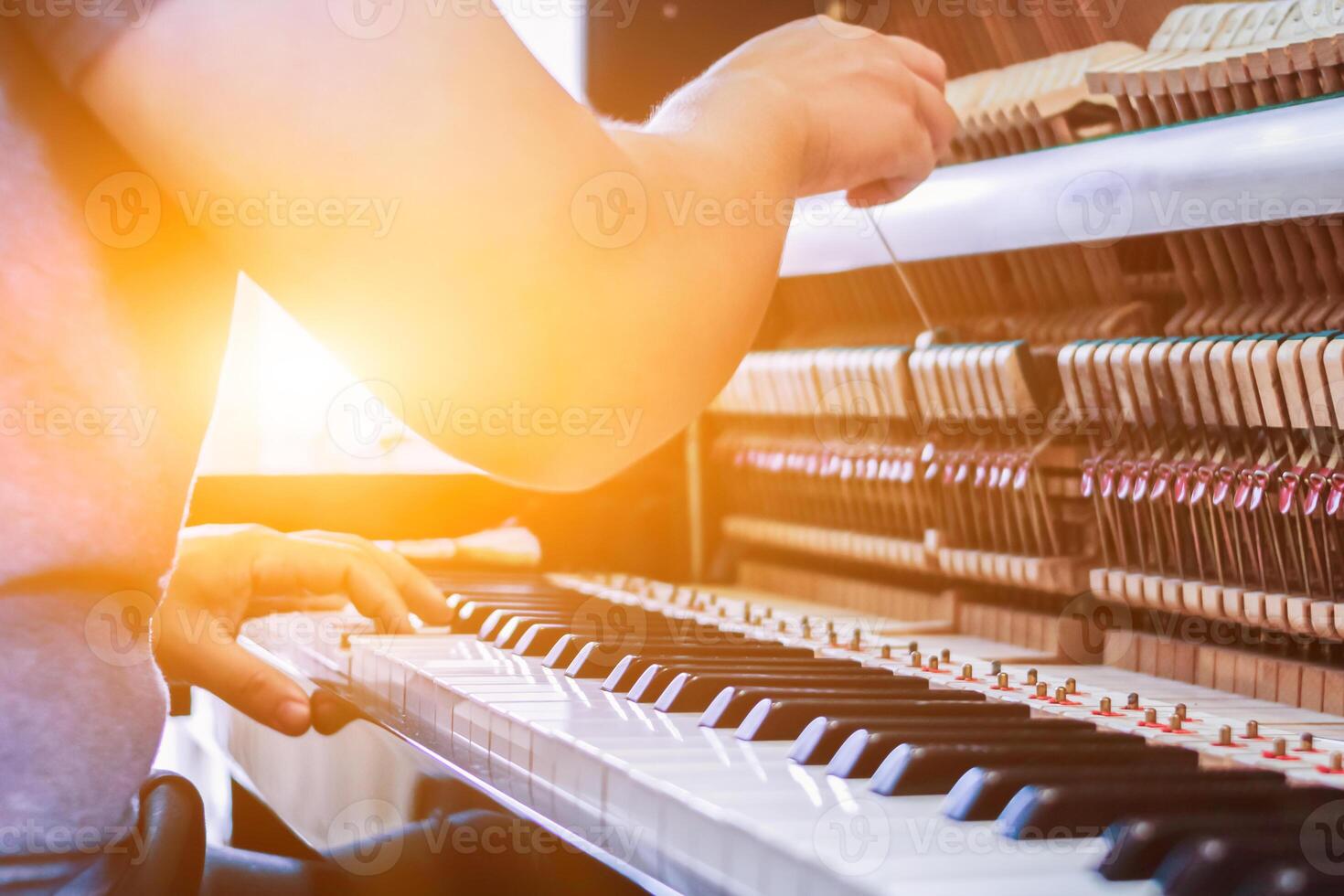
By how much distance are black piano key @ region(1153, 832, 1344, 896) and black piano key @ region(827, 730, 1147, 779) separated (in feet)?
1.03

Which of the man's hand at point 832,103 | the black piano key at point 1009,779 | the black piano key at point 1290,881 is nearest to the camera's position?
the black piano key at point 1290,881

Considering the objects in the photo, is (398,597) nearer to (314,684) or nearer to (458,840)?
(314,684)

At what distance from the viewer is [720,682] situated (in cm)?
153

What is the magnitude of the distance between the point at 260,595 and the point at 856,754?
140cm

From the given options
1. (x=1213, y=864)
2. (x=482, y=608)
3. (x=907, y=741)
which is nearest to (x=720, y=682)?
(x=907, y=741)

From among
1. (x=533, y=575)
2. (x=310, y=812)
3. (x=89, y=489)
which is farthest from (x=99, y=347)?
(x=533, y=575)

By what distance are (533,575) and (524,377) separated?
1.99m

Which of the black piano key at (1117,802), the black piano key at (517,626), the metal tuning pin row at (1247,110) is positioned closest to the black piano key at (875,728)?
the black piano key at (1117,802)

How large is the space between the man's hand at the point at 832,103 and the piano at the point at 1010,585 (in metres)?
0.41

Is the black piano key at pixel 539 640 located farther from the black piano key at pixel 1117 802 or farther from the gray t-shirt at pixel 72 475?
the black piano key at pixel 1117 802

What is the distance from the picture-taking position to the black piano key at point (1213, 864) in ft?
2.65

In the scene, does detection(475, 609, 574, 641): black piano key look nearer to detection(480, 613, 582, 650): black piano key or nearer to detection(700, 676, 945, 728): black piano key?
detection(480, 613, 582, 650): black piano key

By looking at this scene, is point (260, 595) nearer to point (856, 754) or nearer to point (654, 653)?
point (654, 653)

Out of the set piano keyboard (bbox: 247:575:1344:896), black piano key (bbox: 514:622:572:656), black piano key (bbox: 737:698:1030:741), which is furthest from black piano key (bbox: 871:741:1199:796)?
black piano key (bbox: 514:622:572:656)
